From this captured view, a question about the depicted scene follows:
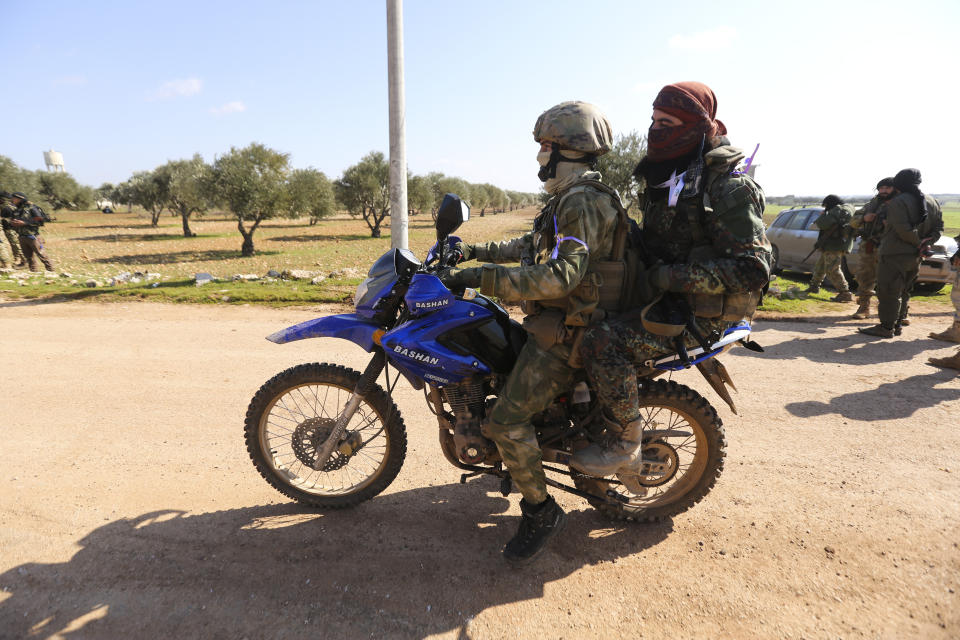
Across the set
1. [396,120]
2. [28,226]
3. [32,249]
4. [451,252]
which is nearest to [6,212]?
[28,226]

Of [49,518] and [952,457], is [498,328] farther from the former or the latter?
[952,457]

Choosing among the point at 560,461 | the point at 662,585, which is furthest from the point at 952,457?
the point at 560,461

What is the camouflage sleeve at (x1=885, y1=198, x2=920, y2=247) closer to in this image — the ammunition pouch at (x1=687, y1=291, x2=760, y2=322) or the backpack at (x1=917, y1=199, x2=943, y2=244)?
the backpack at (x1=917, y1=199, x2=943, y2=244)

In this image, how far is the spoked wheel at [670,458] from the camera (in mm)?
2791

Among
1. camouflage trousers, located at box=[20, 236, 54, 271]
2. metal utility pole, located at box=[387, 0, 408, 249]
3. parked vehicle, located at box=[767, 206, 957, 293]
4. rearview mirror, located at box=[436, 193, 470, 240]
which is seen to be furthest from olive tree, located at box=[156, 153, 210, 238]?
rearview mirror, located at box=[436, 193, 470, 240]

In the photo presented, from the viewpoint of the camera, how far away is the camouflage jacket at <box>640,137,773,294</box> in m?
2.32

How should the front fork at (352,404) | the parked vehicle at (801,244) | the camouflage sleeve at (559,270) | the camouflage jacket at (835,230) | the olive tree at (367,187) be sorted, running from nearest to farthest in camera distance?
the camouflage sleeve at (559,270) < the front fork at (352,404) < the camouflage jacket at (835,230) < the parked vehicle at (801,244) < the olive tree at (367,187)

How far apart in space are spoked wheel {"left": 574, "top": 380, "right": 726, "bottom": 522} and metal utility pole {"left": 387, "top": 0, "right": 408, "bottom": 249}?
4.94 m

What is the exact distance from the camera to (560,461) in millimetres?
2801

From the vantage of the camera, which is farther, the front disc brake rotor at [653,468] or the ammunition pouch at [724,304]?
the front disc brake rotor at [653,468]

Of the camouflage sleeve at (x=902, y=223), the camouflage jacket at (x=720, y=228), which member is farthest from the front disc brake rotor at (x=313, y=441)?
the camouflage sleeve at (x=902, y=223)

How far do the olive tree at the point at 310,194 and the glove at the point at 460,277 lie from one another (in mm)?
29245

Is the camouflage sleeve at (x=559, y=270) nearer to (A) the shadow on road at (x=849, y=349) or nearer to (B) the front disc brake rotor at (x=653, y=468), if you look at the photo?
(B) the front disc brake rotor at (x=653, y=468)

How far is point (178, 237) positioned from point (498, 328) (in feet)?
130
